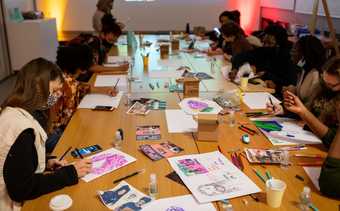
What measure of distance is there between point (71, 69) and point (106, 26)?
1710 mm

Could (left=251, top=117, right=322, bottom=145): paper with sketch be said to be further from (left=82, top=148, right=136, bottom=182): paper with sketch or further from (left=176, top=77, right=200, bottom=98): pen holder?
(left=82, top=148, right=136, bottom=182): paper with sketch

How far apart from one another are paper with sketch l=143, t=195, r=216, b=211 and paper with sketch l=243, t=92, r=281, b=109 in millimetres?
1222

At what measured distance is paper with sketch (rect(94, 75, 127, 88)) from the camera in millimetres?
2832

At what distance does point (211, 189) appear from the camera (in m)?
1.36

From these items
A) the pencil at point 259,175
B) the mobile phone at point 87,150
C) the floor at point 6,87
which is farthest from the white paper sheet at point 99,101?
the floor at point 6,87

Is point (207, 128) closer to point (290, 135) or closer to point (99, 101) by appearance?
point (290, 135)

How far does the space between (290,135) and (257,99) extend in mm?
655

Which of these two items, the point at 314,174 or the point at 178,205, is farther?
the point at 314,174

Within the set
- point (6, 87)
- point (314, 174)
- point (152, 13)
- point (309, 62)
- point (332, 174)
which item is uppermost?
point (152, 13)

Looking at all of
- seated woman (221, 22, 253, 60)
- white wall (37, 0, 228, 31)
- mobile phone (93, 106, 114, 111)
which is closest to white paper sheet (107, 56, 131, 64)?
seated woman (221, 22, 253, 60)

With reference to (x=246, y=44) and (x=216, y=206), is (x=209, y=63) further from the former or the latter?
(x=216, y=206)

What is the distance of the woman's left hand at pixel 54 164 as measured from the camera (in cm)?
155

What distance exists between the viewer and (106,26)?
162 inches

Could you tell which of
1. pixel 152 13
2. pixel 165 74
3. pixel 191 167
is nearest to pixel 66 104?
pixel 165 74
